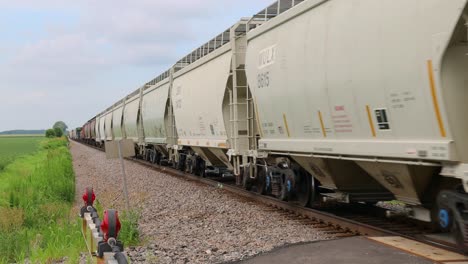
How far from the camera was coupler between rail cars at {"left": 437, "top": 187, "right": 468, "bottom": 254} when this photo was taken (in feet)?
18.3

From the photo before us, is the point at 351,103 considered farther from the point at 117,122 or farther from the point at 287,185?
the point at 117,122

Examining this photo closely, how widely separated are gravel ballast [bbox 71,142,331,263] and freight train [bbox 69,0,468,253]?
3.10ft

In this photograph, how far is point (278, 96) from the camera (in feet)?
30.2

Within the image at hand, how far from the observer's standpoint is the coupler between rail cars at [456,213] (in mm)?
5586

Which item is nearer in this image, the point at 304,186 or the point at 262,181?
the point at 304,186

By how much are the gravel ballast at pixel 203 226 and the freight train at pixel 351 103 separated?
0.94 m

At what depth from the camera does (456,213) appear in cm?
571

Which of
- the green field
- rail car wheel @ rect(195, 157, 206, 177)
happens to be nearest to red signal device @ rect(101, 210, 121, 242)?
rail car wheel @ rect(195, 157, 206, 177)

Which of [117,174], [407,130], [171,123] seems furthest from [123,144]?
[117,174]

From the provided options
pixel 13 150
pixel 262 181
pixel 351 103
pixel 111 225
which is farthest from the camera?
pixel 13 150

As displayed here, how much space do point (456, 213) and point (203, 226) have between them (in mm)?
4826

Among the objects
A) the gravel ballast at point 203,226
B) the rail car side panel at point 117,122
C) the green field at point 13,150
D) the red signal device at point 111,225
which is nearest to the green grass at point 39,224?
the gravel ballast at point 203,226

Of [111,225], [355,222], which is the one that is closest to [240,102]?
[355,222]

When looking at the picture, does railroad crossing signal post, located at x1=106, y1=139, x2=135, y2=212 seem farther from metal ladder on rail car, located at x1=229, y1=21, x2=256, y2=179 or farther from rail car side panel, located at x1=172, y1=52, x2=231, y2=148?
rail car side panel, located at x1=172, y1=52, x2=231, y2=148
